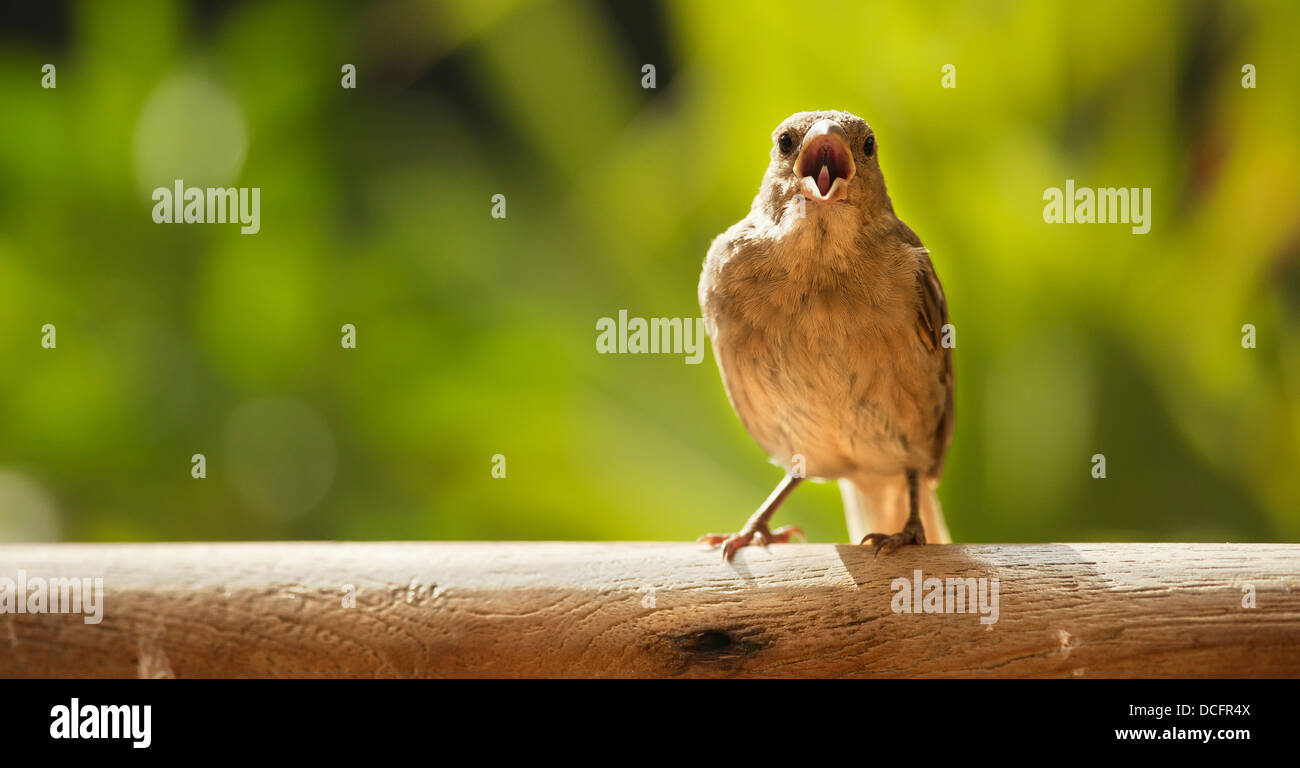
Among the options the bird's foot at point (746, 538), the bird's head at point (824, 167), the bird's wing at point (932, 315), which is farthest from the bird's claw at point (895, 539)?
the bird's head at point (824, 167)

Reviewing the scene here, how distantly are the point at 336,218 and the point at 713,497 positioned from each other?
187 cm

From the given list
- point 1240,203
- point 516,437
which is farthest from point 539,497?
point 1240,203

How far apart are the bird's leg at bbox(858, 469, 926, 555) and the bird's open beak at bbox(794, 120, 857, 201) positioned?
0.69 meters

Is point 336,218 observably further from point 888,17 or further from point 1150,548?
point 1150,548

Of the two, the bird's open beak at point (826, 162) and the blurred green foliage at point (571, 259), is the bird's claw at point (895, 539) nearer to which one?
the bird's open beak at point (826, 162)

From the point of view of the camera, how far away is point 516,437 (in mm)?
3551

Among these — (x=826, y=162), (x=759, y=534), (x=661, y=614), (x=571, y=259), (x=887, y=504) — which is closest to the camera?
(x=661, y=614)

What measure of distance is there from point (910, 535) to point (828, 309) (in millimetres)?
489

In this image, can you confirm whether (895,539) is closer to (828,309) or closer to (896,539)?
(896,539)

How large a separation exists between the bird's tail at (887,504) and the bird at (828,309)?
0.72 feet

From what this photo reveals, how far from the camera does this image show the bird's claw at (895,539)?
1992mm

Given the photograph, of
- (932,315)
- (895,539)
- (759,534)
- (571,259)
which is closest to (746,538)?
(759,534)

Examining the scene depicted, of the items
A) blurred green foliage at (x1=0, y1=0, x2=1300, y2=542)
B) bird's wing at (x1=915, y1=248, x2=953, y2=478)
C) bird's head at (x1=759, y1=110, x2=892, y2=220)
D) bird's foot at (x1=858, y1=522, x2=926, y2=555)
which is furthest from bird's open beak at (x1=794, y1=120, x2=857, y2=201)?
blurred green foliage at (x1=0, y1=0, x2=1300, y2=542)

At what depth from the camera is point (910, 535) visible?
6.89ft
